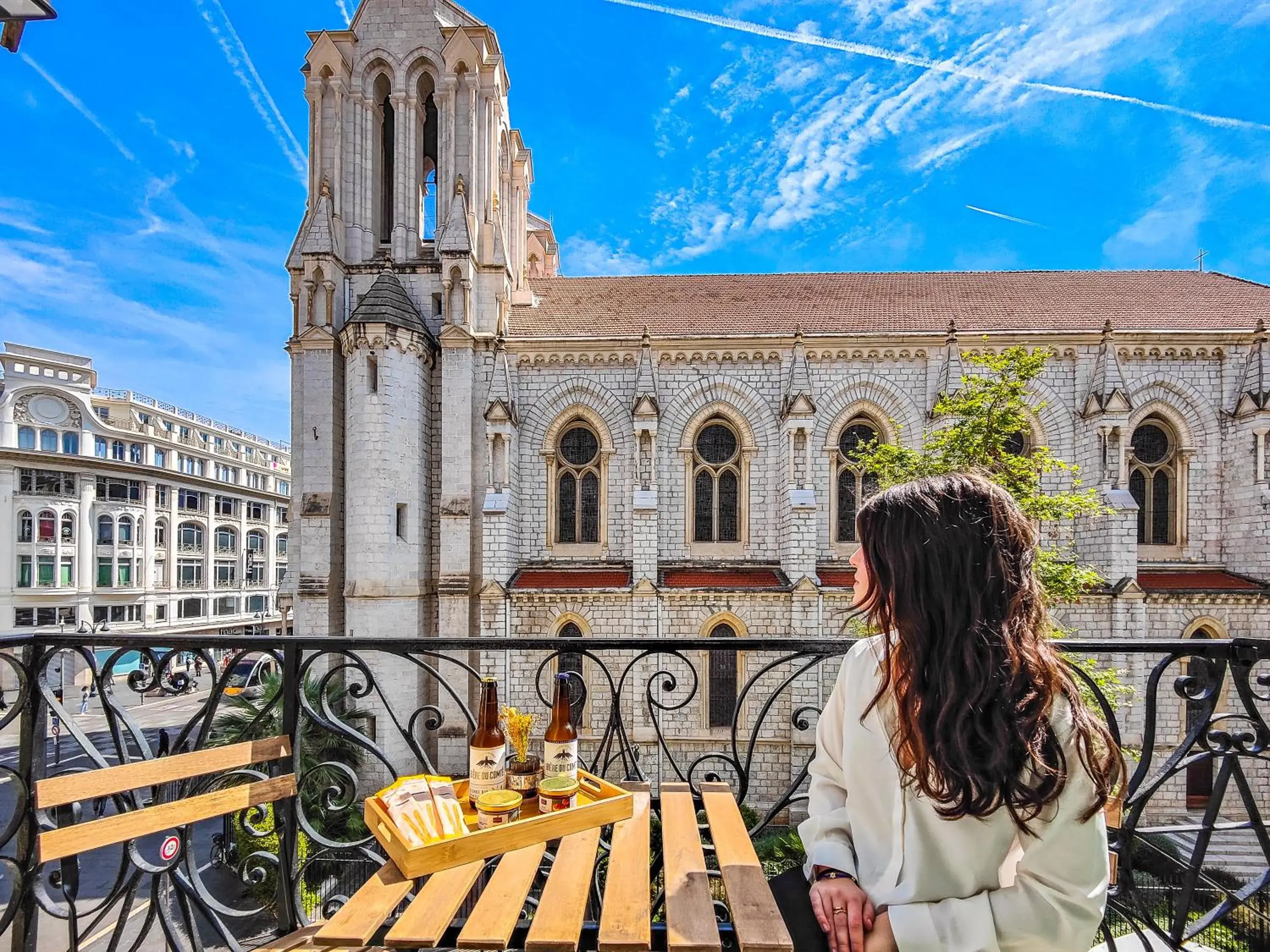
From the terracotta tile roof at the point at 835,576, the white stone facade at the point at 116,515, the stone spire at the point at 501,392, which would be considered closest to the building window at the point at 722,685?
the terracotta tile roof at the point at 835,576

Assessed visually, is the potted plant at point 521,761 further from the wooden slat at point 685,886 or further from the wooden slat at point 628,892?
the wooden slat at point 685,886

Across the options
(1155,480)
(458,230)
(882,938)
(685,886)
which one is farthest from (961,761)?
(1155,480)

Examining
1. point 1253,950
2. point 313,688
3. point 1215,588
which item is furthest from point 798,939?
point 1215,588

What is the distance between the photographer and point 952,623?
144cm

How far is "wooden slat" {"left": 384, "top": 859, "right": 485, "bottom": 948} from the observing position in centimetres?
155

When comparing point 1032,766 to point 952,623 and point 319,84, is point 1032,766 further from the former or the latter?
point 319,84

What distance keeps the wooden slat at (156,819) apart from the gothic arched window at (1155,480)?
57.9ft

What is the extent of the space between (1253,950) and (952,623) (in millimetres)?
12758

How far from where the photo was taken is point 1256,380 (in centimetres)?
1283

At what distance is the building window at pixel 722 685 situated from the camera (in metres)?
13.0

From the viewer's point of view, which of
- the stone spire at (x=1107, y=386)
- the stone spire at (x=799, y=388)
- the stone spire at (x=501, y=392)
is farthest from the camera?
the stone spire at (x=501, y=392)

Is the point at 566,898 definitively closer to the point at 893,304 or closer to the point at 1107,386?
the point at 1107,386

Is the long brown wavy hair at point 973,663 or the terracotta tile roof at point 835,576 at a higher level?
the long brown wavy hair at point 973,663

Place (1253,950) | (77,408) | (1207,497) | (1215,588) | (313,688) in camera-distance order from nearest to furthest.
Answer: (313,688) → (1253,950) → (1215,588) → (1207,497) → (77,408)
